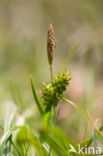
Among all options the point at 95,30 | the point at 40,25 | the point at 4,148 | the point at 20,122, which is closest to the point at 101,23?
the point at 95,30

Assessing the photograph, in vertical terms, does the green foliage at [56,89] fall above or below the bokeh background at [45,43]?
below

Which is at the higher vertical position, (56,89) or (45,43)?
(45,43)

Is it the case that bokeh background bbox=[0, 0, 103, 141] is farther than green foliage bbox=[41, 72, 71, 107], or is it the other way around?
bokeh background bbox=[0, 0, 103, 141]

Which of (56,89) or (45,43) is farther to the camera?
(45,43)

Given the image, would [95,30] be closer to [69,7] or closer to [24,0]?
[69,7]

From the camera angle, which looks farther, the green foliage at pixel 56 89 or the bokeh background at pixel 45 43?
the bokeh background at pixel 45 43

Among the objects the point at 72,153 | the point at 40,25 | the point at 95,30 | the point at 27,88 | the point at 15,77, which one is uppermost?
the point at 40,25

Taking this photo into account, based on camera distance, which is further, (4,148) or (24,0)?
(24,0)

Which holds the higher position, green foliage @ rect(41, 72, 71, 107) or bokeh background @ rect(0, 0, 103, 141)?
bokeh background @ rect(0, 0, 103, 141)
